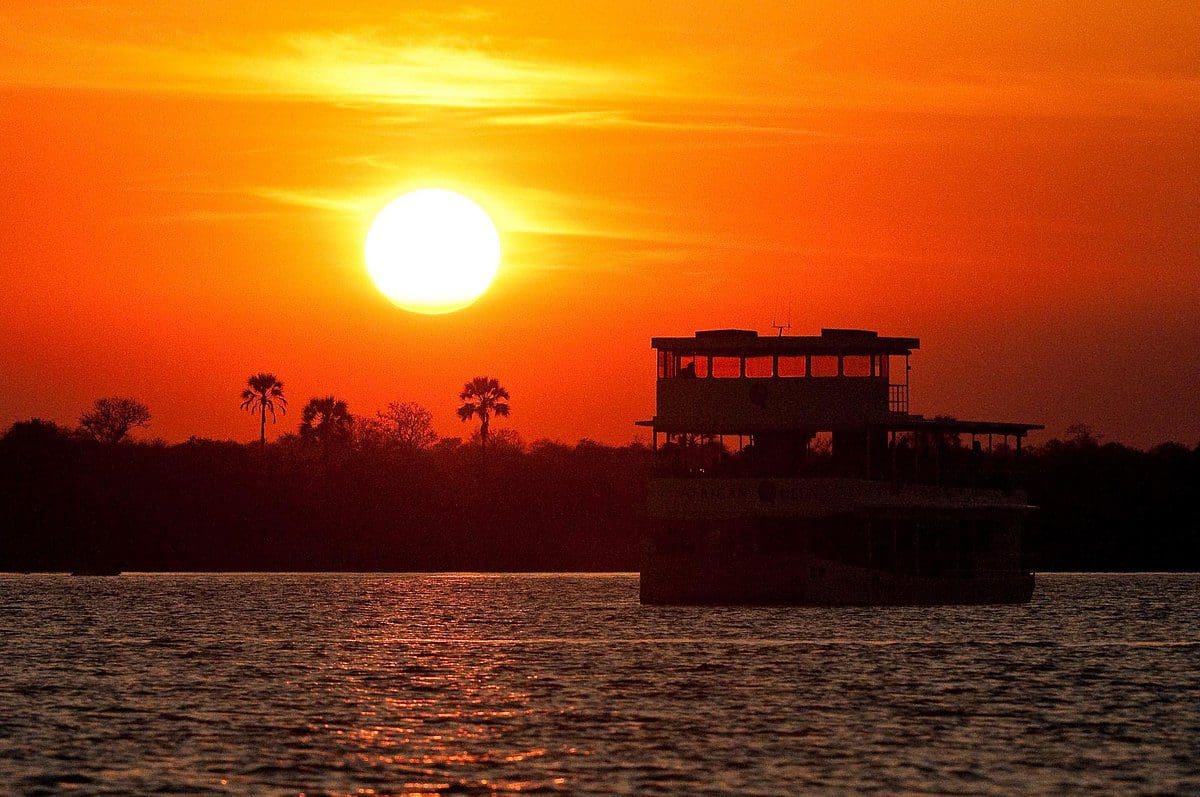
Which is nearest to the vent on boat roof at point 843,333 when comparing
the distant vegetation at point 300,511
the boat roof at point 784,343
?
the boat roof at point 784,343

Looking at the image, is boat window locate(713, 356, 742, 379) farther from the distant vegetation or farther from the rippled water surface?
the distant vegetation

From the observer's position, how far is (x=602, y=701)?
54031 mm

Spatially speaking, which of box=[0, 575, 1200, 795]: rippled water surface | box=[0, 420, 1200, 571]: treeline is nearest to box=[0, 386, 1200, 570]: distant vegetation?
box=[0, 420, 1200, 571]: treeline

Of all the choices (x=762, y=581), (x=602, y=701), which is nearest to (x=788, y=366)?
(x=762, y=581)

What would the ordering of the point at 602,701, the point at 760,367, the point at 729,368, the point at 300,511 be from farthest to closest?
the point at 300,511
the point at 729,368
the point at 760,367
the point at 602,701

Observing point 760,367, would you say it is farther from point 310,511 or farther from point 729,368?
point 310,511

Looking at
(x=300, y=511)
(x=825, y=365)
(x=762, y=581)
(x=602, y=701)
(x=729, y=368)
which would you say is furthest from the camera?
(x=300, y=511)

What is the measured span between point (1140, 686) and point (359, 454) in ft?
477

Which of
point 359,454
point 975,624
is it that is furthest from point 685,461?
point 359,454

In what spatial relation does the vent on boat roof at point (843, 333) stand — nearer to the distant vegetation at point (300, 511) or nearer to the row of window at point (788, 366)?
the row of window at point (788, 366)

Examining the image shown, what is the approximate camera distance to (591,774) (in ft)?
130

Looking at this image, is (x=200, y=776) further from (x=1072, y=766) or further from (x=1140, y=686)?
(x=1140, y=686)

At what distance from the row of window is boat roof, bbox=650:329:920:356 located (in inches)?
11.0

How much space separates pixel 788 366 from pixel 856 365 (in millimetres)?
2614
